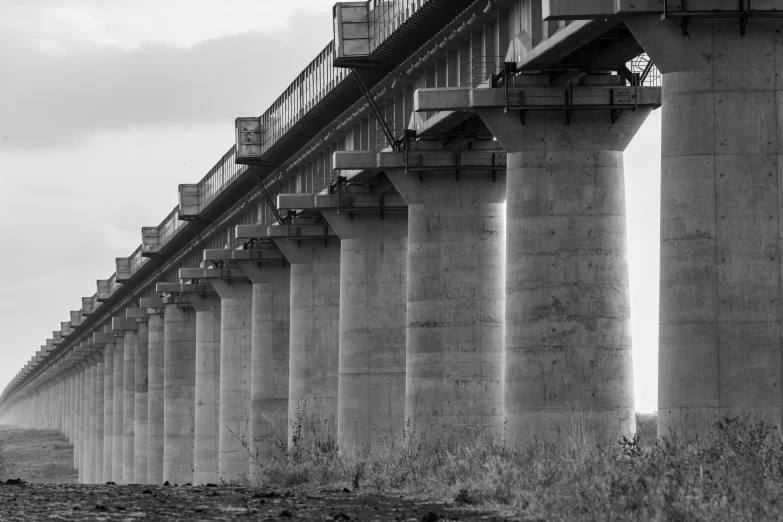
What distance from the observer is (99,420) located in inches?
4577

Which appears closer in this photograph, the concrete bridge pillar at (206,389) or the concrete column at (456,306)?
the concrete column at (456,306)

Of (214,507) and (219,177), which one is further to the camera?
(219,177)

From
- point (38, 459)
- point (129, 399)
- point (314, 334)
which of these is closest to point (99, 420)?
point (38, 459)

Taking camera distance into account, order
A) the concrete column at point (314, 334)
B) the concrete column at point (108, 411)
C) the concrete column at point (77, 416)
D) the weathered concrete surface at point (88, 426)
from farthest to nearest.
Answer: the concrete column at point (77, 416)
the weathered concrete surface at point (88, 426)
the concrete column at point (108, 411)
the concrete column at point (314, 334)

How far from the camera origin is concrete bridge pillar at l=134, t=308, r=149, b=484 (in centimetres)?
8725

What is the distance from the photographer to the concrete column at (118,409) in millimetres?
98812

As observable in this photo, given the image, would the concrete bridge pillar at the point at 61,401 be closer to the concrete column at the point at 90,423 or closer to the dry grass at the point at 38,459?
the dry grass at the point at 38,459

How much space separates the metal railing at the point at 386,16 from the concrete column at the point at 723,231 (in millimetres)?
12329

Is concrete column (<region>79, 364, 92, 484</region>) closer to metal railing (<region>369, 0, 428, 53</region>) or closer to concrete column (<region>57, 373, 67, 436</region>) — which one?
concrete column (<region>57, 373, 67, 436</region>)

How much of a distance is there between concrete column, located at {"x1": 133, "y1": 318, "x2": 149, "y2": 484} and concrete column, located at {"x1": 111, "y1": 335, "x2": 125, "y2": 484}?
692cm

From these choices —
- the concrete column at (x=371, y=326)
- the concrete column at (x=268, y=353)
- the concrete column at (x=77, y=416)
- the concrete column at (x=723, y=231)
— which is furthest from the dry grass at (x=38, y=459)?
the concrete column at (x=723, y=231)

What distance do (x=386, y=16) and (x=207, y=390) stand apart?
37.0m

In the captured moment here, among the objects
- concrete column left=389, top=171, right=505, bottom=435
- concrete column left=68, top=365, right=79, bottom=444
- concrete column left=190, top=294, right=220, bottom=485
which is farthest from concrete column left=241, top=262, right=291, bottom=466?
concrete column left=68, top=365, right=79, bottom=444

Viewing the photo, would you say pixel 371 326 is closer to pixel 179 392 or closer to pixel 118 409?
pixel 179 392
